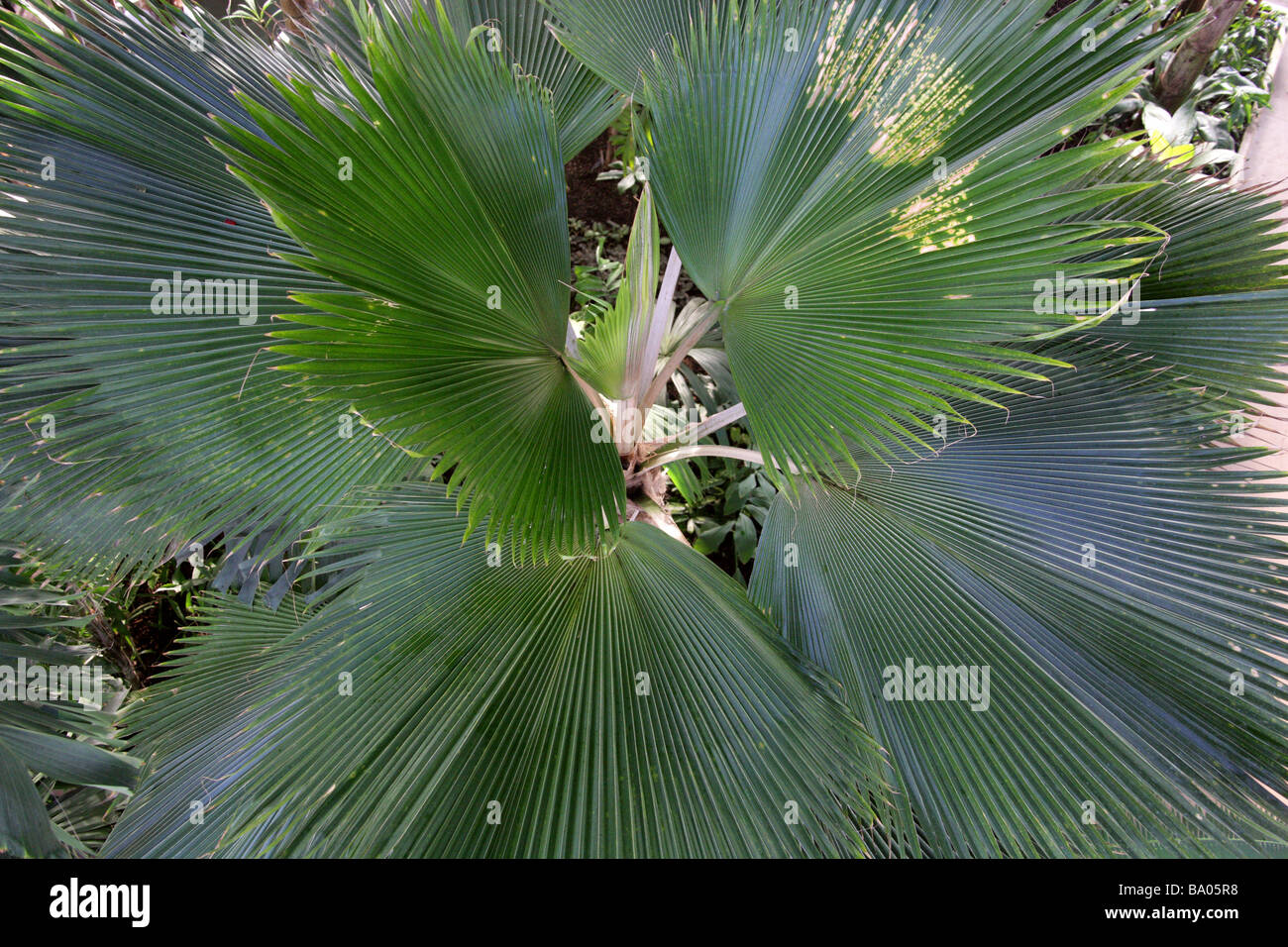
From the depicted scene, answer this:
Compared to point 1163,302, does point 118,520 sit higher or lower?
lower

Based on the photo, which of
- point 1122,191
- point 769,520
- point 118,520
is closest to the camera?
point 1122,191

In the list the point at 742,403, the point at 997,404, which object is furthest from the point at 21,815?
the point at 997,404

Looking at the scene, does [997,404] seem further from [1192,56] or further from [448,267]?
[1192,56]

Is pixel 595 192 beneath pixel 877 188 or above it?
above

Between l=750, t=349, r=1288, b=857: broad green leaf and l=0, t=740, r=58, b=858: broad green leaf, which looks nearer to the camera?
l=750, t=349, r=1288, b=857: broad green leaf

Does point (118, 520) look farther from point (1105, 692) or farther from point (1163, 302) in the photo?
point (1163, 302)

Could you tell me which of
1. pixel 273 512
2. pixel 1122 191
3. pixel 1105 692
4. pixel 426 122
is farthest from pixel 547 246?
pixel 1105 692

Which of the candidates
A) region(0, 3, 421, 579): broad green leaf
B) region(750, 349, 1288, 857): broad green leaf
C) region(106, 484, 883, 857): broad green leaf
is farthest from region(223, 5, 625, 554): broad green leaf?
region(750, 349, 1288, 857): broad green leaf

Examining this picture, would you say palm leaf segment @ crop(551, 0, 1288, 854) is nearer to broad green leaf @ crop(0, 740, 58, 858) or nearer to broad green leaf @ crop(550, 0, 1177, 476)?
broad green leaf @ crop(550, 0, 1177, 476)
